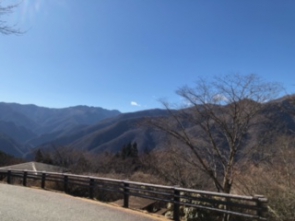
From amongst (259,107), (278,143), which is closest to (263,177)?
(278,143)

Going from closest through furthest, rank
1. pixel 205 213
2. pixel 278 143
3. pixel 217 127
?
pixel 205 213 < pixel 278 143 < pixel 217 127

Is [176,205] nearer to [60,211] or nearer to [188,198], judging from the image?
[188,198]

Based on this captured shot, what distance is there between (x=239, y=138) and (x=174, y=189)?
1108 cm

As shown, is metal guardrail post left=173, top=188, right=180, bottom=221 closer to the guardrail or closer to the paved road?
the guardrail

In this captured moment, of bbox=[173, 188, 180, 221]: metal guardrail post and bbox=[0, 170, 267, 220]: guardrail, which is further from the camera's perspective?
bbox=[173, 188, 180, 221]: metal guardrail post

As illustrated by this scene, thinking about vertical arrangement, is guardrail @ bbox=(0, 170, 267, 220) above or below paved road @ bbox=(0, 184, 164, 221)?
above

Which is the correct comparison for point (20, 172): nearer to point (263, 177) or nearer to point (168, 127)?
point (168, 127)

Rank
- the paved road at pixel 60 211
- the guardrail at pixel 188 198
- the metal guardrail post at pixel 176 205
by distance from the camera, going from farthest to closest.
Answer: the metal guardrail post at pixel 176 205 → the paved road at pixel 60 211 → the guardrail at pixel 188 198

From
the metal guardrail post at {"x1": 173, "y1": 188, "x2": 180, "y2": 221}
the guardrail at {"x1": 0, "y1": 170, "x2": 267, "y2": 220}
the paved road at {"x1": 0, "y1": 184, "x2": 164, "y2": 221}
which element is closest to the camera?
the guardrail at {"x1": 0, "y1": 170, "x2": 267, "y2": 220}

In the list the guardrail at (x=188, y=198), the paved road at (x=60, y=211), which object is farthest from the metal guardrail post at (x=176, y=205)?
the paved road at (x=60, y=211)

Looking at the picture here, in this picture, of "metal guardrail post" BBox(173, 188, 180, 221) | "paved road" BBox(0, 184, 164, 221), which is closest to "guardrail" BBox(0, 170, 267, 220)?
"metal guardrail post" BBox(173, 188, 180, 221)

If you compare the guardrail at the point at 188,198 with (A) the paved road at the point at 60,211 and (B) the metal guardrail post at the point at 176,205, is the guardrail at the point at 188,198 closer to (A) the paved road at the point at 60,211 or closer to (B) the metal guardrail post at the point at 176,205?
(B) the metal guardrail post at the point at 176,205

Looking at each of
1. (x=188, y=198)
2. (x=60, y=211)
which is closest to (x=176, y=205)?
(x=188, y=198)

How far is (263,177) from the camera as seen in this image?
14625 millimetres
